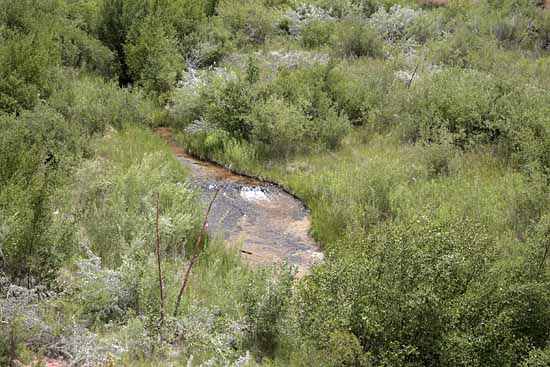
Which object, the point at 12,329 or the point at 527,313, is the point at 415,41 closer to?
the point at 527,313

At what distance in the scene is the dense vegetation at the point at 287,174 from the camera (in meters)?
5.24

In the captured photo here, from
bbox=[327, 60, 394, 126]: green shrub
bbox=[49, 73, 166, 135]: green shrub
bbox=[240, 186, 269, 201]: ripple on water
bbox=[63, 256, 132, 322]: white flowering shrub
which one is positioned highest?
bbox=[63, 256, 132, 322]: white flowering shrub

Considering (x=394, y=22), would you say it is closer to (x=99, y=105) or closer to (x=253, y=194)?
(x=99, y=105)

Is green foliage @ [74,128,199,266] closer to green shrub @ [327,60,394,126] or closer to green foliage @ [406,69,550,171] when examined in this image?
green shrub @ [327,60,394,126]

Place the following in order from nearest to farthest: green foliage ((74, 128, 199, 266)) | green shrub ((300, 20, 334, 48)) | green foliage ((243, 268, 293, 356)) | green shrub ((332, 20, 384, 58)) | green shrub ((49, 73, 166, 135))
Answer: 1. green foliage ((243, 268, 293, 356))
2. green foliage ((74, 128, 199, 266))
3. green shrub ((49, 73, 166, 135))
4. green shrub ((332, 20, 384, 58))
5. green shrub ((300, 20, 334, 48))

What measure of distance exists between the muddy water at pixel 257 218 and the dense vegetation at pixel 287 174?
1.02ft

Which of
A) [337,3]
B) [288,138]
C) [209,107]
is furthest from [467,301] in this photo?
[337,3]

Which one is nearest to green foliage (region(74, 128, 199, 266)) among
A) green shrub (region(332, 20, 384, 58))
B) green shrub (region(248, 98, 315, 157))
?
green shrub (region(248, 98, 315, 157))

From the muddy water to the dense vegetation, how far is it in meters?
0.31

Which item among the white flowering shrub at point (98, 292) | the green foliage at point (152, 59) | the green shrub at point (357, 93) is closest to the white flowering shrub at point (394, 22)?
the green shrub at point (357, 93)

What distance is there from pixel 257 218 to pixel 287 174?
174cm

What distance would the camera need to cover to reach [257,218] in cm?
951

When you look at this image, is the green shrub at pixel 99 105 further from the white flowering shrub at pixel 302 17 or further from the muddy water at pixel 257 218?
the white flowering shrub at pixel 302 17

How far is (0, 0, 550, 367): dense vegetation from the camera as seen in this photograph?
524 centimetres
